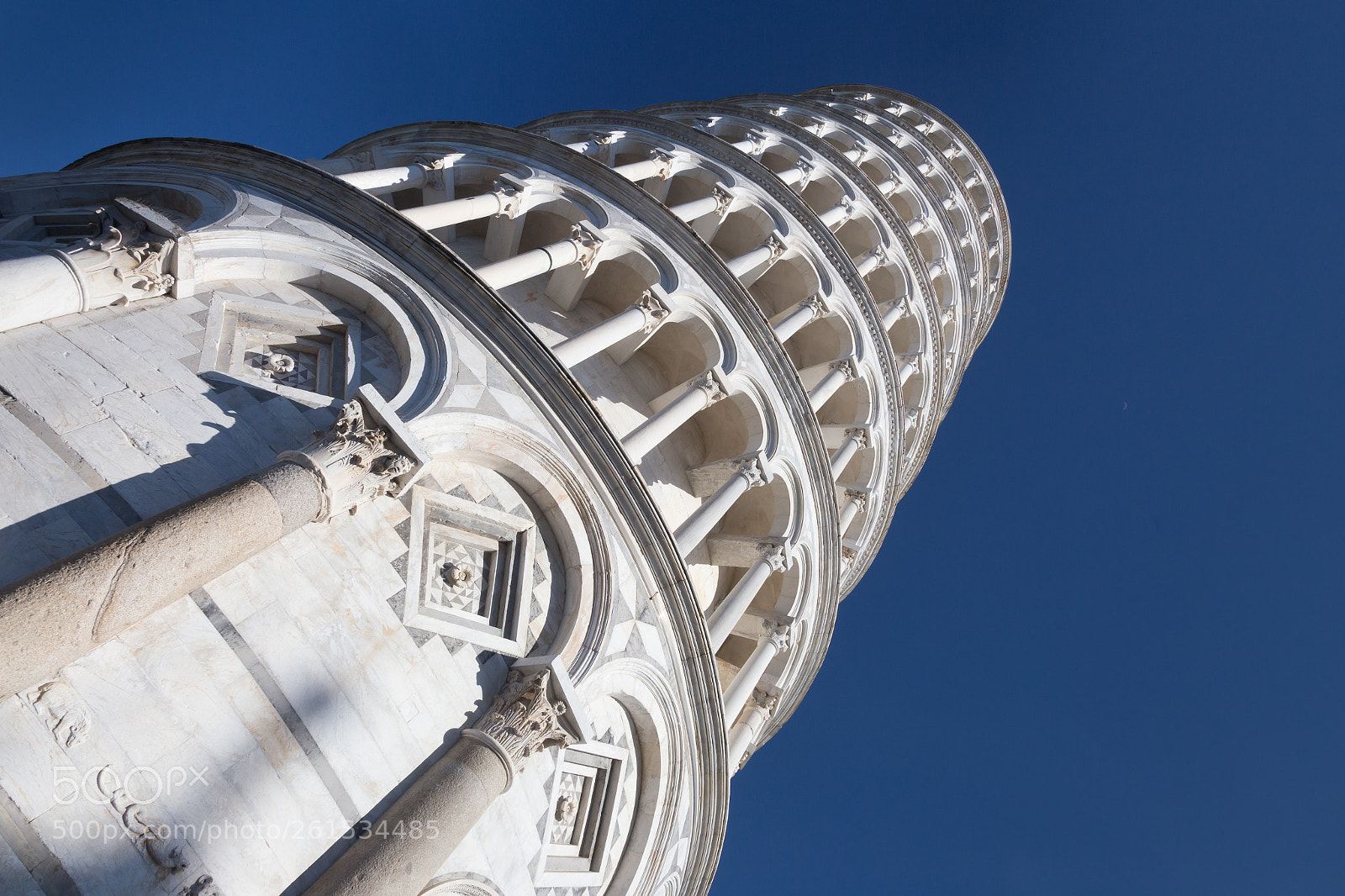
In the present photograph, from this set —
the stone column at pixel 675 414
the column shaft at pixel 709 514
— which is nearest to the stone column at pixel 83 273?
the stone column at pixel 675 414

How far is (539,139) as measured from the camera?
51.9 ft

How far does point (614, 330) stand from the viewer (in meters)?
13.7

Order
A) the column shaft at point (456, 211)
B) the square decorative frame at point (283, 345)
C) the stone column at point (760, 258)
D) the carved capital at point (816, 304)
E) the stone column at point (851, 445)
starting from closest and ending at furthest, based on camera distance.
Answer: the square decorative frame at point (283, 345)
the column shaft at point (456, 211)
the stone column at point (760, 258)
the carved capital at point (816, 304)
the stone column at point (851, 445)

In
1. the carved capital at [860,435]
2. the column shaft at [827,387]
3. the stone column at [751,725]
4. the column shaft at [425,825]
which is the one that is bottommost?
the stone column at [751,725]

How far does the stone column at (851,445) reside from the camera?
69.8ft

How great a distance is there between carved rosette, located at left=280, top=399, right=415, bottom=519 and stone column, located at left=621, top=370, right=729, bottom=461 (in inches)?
158

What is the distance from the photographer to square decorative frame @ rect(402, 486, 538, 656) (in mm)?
9289

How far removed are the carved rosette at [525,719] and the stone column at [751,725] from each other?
23.8 feet

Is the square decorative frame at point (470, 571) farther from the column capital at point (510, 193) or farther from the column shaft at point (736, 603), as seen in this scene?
the column capital at point (510, 193)

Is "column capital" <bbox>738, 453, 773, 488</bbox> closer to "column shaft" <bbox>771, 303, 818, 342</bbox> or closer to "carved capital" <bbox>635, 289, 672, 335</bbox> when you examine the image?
"carved capital" <bbox>635, 289, 672, 335</bbox>

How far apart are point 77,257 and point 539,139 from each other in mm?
9590

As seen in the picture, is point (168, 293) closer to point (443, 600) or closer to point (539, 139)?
point (443, 600)

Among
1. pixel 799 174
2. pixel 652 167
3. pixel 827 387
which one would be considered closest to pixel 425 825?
pixel 827 387

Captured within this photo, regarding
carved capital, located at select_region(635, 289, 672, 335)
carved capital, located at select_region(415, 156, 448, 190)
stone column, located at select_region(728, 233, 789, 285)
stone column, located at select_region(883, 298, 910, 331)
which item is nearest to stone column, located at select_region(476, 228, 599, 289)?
carved capital, located at select_region(635, 289, 672, 335)
